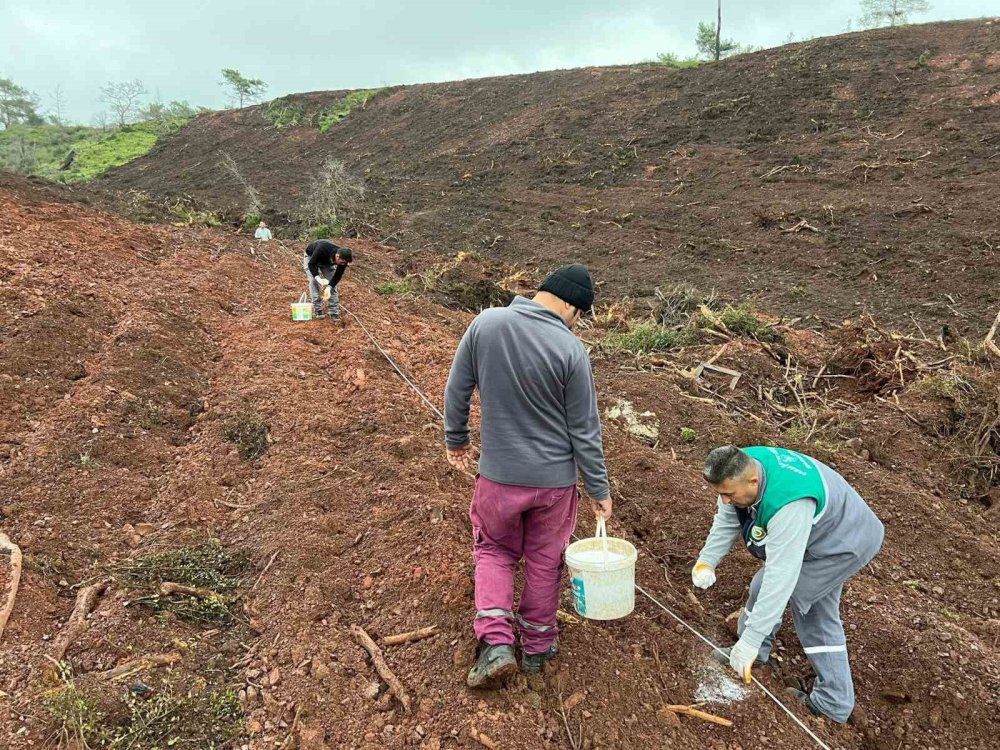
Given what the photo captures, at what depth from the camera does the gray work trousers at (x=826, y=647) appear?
9.17 ft

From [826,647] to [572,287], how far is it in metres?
2.00

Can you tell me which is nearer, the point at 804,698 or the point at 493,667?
the point at 493,667

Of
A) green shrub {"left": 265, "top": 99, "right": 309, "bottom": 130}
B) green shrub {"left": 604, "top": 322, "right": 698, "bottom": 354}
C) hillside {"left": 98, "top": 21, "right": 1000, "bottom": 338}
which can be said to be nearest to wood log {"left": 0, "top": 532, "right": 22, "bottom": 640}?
green shrub {"left": 604, "top": 322, "right": 698, "bottom": 354}

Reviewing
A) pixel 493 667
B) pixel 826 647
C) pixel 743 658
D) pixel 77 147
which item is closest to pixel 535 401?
pixel 493 667

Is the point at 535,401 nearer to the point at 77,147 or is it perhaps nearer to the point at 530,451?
the point at 530,451

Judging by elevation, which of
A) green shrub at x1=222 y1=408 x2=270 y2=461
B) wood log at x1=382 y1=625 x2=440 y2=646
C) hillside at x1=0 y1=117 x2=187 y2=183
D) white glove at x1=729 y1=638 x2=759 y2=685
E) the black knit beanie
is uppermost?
hillside at x1=0 y1=117 x2=187 y2=183

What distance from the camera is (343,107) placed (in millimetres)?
27844

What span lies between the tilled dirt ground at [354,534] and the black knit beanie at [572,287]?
148 centimetres

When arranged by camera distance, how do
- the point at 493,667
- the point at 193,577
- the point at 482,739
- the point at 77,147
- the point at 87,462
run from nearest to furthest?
the point at 482,739 → the point at 493,667 → the point at 193,577 → the point at 87,462 → the point at 77,147

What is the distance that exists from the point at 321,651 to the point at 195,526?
53.2 inches

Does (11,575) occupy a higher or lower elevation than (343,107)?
lower

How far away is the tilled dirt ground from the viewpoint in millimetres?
2488

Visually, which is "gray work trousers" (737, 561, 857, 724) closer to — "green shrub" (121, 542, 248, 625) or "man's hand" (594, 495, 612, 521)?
"man's hand" (594, 495, 612, 521)

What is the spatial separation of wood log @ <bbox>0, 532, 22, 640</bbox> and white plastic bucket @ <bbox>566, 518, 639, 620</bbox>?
7.47 ft
